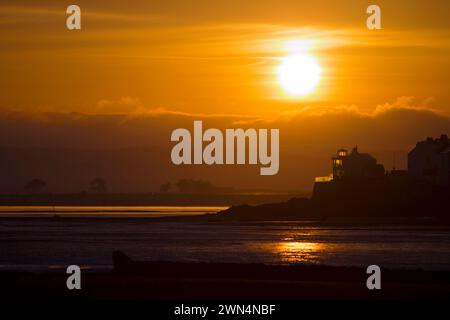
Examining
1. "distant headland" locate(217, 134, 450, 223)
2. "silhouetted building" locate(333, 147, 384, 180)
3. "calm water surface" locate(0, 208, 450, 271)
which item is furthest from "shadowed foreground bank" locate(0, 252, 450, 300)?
"silhouetted building" locate(333, 147, 384, 180)

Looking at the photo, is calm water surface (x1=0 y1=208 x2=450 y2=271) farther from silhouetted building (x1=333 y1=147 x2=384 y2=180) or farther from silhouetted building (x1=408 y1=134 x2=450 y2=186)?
silhouetted building (x1=333 y1=147 x2=384 y2=180)

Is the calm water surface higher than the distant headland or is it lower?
lower

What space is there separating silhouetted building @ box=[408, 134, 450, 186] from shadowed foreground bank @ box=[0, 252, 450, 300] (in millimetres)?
93184

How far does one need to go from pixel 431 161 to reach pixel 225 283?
10445 cm

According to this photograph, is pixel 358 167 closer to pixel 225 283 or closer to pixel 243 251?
Result: pixel 243 251

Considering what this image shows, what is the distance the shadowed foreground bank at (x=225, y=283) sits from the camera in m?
33.3

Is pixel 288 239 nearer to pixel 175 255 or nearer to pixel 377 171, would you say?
pixel 175 255

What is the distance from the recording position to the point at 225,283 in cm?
3722

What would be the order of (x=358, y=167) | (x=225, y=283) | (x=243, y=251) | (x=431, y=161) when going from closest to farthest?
(x=225, y=283) < (x=243, y=251) < (x=431, y=161) < (x=358, y=167)

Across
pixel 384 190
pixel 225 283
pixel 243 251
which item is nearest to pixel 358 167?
pixel 384 190

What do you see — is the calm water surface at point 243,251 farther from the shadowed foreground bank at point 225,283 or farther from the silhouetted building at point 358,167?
the silhouetted building at point 358,167

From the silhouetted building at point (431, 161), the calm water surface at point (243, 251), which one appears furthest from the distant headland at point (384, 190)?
the calm water surface at point (243, 251)

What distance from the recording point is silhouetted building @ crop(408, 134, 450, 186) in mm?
134125
